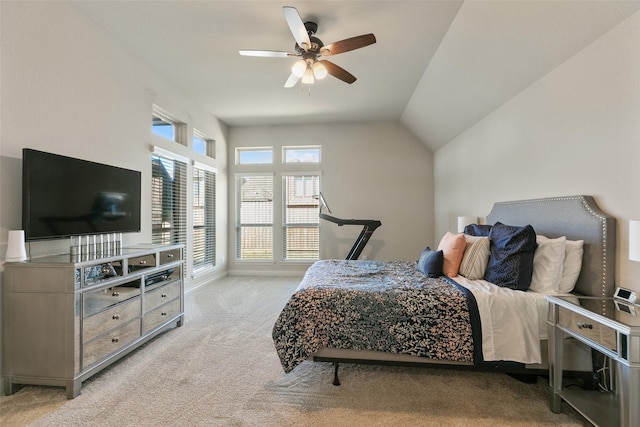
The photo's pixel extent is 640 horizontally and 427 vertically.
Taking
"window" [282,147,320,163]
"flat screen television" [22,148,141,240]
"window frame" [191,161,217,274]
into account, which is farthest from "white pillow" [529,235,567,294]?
"window frame" [191,161,217,274]

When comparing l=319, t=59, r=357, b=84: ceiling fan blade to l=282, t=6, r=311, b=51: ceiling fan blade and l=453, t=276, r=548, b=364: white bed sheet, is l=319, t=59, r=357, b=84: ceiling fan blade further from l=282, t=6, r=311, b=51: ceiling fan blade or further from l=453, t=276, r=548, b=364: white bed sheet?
l=453, t=276, r=548, b=364: white bed sheet

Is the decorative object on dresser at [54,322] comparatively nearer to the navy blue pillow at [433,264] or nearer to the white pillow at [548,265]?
the navy blue pillow at [433,264]

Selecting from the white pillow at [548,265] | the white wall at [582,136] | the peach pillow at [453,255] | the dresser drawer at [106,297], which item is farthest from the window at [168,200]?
the white wall at [582,136]

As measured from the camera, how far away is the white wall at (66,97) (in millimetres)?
1975

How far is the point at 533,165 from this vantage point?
2562mm

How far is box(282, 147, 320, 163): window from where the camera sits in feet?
18.1

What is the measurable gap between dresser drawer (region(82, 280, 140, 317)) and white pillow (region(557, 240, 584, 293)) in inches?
130

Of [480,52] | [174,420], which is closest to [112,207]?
[174,420]

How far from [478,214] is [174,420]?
3633 mm

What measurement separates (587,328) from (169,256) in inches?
129

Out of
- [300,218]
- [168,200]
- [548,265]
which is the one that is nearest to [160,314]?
[168,200]

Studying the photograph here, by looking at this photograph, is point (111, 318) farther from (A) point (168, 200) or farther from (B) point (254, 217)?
(B) point (254, 217)

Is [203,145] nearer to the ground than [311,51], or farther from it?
nearer to the ground

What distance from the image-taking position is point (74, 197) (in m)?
2.26
